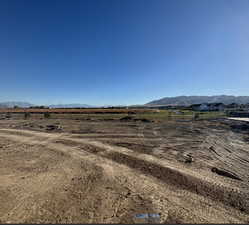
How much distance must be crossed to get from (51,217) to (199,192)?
5.17 m

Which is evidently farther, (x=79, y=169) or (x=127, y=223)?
(x=79, y=169)

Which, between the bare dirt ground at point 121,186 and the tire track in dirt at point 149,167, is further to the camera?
the tire track in dirt at point 149,167

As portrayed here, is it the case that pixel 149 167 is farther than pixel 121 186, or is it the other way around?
pixel 149 167

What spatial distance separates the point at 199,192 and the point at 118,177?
10.9 feet

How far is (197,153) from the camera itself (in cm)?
983

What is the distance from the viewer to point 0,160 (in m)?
8.30

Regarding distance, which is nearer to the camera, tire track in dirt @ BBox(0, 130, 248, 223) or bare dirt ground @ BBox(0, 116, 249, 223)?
bare dirt ground @ BBox(0, 116, 249, 223)

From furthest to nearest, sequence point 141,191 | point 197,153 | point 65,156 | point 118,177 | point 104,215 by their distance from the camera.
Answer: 1. point 197,153
2. point 65,156
3. point 118,177
4. point 141,191
5. point 104,215

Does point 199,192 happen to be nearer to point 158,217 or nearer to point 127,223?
point 158,217

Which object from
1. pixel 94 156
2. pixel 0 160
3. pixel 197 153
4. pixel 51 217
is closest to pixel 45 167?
pixel 94 156

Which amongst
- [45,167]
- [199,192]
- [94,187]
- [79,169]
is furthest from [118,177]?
[45,167]

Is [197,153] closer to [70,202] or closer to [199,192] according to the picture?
[199,192]

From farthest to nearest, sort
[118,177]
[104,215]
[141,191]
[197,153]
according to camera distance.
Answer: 1. [197,153]
2. [118,177]
3. [141,191]
4. [104,215]

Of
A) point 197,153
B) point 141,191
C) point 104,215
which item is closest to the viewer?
point 104,215
